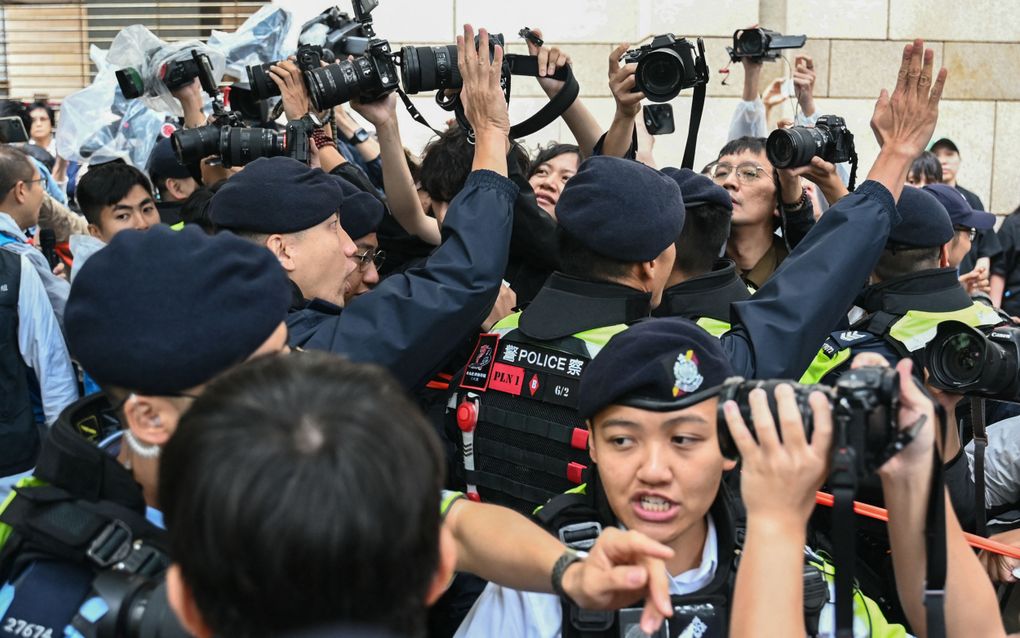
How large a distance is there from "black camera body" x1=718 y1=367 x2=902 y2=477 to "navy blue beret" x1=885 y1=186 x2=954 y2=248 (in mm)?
2187

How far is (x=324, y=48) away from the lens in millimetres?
4480

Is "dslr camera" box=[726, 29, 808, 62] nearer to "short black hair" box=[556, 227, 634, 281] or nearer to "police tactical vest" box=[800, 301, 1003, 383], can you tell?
"police tactical vest" box=[800, 301, 1003, 383]

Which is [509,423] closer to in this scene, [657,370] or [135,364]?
[657,370]

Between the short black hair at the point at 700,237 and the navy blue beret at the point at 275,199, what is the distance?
106 centimetres

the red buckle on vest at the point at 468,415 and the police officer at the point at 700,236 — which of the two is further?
the police officer at the point at 700,236

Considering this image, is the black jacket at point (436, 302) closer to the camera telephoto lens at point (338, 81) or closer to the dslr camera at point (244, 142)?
the camera telephoto lens at point (338, 81)

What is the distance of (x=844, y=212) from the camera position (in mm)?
2518

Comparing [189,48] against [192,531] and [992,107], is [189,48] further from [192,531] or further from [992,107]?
[992,107]

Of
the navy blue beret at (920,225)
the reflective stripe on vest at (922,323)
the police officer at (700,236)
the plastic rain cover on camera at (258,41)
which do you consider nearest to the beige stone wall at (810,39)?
the plastic rain cover on camera at (258,41)

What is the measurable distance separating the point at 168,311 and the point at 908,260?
269 centimetres

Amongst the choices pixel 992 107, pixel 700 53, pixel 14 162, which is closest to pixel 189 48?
pixel 14 162

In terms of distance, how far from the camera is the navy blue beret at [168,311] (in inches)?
65.1


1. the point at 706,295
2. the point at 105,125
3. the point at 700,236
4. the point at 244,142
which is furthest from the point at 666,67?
the point at 105,125

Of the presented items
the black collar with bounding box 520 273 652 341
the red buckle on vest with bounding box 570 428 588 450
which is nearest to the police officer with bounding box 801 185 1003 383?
the black collar with bounding box 520 273 652 341
